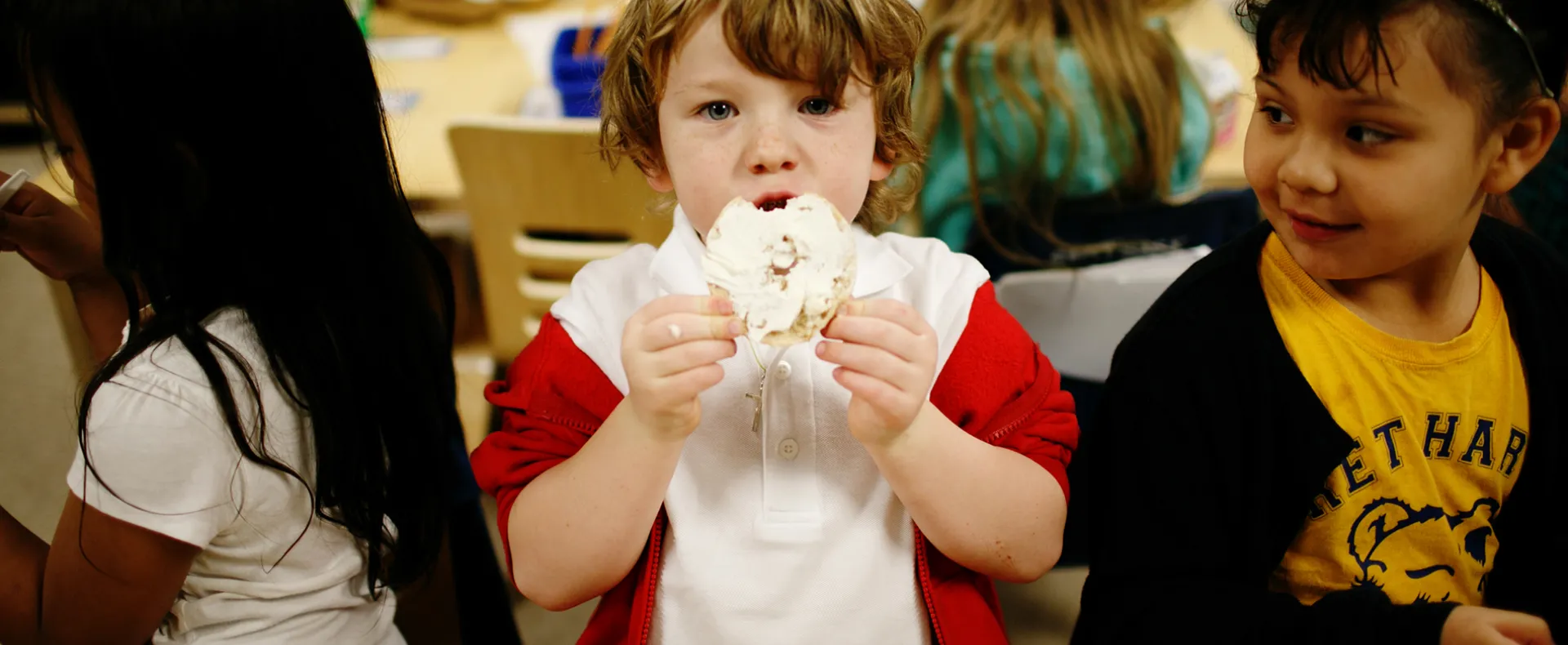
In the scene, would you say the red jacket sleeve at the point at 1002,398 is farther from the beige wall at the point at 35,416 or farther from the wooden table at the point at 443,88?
the wooden table at the point at 443,88

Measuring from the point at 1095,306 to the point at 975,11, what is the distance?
58 centimetres

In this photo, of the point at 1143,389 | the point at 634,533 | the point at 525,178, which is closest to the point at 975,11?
the point at 525,178

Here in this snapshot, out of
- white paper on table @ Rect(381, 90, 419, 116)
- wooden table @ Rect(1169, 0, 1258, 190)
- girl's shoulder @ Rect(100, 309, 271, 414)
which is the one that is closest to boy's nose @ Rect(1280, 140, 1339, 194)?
girl's shoulder @ Rect(100, 309, 271, 414)

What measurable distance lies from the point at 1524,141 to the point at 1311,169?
190mm

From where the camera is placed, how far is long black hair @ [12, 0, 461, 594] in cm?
86

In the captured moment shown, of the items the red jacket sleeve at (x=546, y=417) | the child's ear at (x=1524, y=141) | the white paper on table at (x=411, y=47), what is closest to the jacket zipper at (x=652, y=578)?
the red jacket sleeve at (x=546, y=417)

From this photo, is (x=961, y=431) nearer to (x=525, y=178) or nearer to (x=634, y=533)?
(x=634, y=533)

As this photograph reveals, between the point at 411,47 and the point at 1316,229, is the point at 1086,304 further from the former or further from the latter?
the point at 411,47

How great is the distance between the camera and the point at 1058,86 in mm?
1715

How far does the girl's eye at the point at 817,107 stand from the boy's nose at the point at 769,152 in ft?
0.18

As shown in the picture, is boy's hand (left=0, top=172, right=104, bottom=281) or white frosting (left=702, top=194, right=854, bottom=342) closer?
white frosting (left=702, top=194, right=854, bottom=342)

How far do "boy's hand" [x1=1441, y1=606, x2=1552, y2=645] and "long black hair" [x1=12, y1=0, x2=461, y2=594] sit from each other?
995 mm

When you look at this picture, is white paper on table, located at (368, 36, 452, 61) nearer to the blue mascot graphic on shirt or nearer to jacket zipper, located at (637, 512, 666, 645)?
jacket zipper, located at (637, 512, 666, 645)

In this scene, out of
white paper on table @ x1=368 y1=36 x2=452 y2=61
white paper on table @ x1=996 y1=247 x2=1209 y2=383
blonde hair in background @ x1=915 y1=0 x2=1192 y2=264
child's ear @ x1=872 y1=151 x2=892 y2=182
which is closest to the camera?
child's ear @ x1=872 y1=151 x2=892 y2=182
